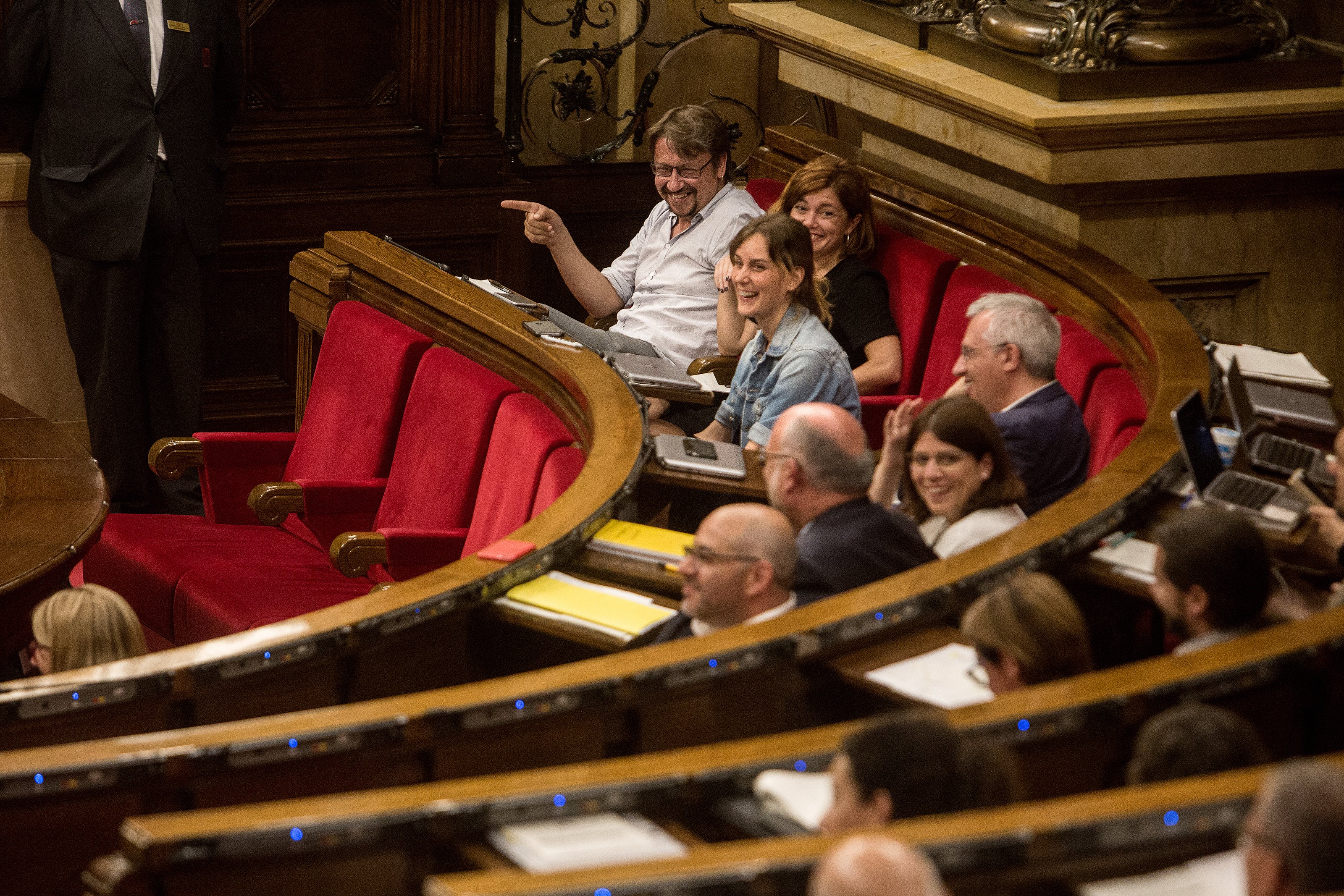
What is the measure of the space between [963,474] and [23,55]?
126 inches

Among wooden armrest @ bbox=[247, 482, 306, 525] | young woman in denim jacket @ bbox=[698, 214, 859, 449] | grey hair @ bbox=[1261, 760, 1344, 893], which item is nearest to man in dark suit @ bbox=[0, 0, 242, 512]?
wooden armrest @ bbox=[247, 482, 306, 525]

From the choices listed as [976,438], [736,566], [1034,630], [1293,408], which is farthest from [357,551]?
[1293,408]

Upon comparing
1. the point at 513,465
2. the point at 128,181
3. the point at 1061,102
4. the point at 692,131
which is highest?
the point at 1061,102

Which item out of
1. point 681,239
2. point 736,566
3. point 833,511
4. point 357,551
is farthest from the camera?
point 681,239

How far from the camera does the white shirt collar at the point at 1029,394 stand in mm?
3396

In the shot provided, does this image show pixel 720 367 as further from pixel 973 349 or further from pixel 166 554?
pixel 166 554

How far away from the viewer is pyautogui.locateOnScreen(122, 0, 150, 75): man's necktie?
506 centimetres

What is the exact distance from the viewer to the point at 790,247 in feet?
12.5

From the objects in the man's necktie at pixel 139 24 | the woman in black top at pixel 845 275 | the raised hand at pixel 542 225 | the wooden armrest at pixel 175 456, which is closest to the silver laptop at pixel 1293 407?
the woman in black top at pixel 845 275

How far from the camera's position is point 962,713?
2.07 metres

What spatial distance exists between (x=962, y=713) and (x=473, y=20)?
4.16 meters

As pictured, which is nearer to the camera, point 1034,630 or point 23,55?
point 1034,630

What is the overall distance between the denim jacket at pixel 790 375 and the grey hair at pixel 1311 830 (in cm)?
212

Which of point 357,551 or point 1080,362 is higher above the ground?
point 1080,362
